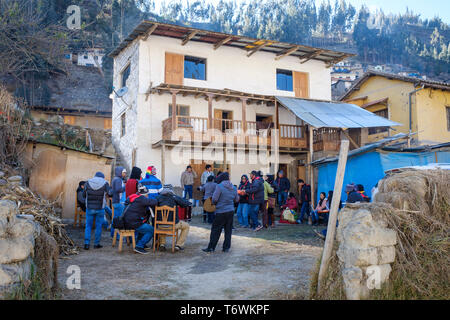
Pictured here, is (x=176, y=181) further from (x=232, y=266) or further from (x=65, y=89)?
(x=65, y=89)

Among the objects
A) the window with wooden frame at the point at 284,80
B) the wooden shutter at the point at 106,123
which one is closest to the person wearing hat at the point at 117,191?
the window with wooden frame at the point at 284,80

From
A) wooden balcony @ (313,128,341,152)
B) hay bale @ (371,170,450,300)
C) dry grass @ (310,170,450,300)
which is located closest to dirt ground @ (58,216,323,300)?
dry grass @ (310,170,450,300)

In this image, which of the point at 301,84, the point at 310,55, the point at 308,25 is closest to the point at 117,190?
the point at 301,84

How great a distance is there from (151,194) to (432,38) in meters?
75.7

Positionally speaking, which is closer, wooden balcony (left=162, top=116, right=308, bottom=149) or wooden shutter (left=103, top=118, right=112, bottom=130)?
wooden balcony (left=162, top=116, right=308, bottom=149)

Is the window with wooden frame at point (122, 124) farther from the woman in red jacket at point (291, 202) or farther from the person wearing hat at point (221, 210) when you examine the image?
the person wearing hat at point (221, 210)

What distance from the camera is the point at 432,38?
68.7 m

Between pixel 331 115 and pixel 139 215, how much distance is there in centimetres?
1172

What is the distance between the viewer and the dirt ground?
174 inches

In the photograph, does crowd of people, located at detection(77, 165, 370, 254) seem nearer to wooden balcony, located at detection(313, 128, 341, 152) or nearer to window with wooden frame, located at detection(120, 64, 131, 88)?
wooden balcony, located at detection(313, 128, 341, 152)

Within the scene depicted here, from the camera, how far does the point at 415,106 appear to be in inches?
752

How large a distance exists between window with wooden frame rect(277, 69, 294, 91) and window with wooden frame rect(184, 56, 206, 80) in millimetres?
4114

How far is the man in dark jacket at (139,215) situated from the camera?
6.72 meters

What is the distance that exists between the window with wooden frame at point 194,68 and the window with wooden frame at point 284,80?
4.11m
